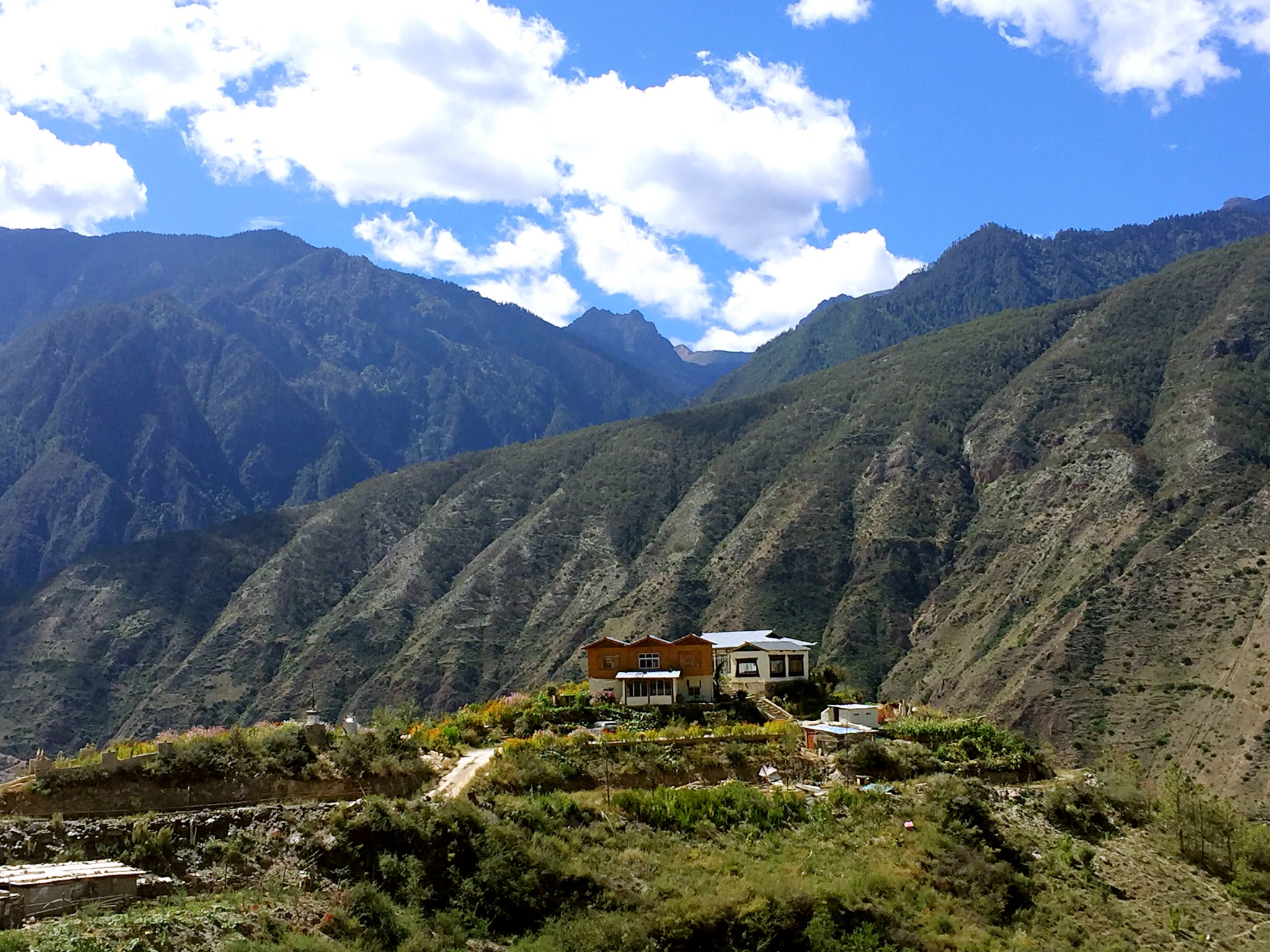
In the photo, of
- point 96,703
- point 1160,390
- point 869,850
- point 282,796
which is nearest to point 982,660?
point 1160,390

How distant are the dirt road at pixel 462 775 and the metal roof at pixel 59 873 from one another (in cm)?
693

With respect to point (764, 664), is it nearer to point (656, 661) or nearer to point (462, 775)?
point (656, 661)

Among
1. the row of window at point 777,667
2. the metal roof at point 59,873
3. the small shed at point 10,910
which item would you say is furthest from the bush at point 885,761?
the small shed at point 10,910

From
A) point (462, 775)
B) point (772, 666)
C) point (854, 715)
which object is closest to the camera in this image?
point (462, 775)

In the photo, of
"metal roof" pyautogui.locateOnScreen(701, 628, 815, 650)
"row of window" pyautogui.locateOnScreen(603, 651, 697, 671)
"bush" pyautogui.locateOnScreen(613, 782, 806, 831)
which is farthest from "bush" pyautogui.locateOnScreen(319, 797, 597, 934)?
"metal roof" pyautogui.locateOnScreen(701, 628, 815, 650)

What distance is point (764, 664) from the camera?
42.8 m

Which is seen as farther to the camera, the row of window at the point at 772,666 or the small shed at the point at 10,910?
the row of window at the point at 772,666

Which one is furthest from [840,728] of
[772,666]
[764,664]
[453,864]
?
[453,864]

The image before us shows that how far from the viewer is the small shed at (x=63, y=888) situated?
18.8m

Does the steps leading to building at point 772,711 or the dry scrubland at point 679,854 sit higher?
the steps leading to building at point 772,711

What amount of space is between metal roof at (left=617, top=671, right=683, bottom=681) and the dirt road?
278 inches

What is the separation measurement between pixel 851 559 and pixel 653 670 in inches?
2382

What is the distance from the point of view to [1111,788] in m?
34.1

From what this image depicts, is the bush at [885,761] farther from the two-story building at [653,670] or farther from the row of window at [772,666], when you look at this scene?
the row of window at [772,666]
